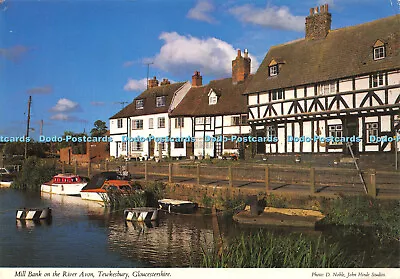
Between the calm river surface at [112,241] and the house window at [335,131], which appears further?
the house window at [335,131]

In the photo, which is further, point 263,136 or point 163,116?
point 163,116

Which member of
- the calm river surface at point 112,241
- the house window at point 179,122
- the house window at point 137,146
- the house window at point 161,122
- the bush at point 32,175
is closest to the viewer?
the calm river surface at point 112,241

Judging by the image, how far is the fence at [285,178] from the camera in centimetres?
1184

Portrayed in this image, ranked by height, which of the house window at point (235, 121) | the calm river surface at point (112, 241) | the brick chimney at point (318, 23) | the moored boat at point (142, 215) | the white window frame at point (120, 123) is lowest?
the calm river surface at point (112, 241)

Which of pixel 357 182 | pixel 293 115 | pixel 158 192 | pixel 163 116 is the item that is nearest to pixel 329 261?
pixel 357 182

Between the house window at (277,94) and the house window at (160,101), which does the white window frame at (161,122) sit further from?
the house window at (277,94)

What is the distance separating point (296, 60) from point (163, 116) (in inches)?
528

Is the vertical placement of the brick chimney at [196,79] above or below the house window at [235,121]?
above

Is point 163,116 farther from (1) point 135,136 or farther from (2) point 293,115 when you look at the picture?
(2) point 293,115

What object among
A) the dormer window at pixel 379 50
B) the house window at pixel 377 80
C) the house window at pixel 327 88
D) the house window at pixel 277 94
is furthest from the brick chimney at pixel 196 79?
the house window at pixel 377 80

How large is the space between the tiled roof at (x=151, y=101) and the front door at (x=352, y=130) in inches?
657

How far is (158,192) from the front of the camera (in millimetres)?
19094

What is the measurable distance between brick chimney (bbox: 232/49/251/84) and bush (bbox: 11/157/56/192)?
15244 millimetres

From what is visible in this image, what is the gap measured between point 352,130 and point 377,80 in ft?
9.48
